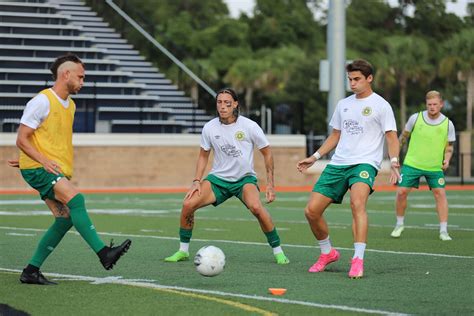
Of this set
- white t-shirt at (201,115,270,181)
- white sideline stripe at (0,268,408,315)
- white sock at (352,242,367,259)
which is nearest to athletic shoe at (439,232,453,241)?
white t-shirt at (201,115,270,181)

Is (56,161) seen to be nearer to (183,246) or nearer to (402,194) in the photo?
(183,246)

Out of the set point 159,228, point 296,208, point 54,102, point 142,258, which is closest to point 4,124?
point 296,208

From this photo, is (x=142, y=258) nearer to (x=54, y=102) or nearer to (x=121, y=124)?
(x=54, y=102)

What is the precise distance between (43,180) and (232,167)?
245cm

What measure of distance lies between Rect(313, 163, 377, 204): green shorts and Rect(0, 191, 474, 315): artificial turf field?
28.2 inches

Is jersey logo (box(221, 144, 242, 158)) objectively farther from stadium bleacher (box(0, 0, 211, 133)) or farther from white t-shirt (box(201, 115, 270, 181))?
stadium bleacher (box(0, 0, 211, 133))

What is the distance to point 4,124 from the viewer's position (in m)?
32.7

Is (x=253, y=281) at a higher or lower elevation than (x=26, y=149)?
lower

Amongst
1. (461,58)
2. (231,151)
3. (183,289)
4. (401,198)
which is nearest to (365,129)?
(231,151)

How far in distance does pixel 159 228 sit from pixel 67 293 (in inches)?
308

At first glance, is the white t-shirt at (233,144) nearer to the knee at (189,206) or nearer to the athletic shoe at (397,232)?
the knee at (189,206)

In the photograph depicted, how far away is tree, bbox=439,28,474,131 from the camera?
72062mm

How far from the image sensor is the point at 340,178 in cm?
1079

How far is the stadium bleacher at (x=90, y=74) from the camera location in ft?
116
